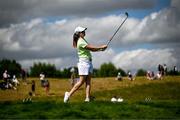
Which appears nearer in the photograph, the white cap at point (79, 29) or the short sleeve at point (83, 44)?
the short sleeve at point (83, 44)

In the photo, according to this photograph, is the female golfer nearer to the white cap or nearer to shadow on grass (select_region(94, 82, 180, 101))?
the white cap

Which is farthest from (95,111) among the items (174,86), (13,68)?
(13,68)

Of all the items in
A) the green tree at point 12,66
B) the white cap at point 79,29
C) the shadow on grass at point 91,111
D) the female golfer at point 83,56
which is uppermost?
the green tree at point 12,66

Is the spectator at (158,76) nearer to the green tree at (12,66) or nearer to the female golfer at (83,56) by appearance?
the female golfer at (83,56)

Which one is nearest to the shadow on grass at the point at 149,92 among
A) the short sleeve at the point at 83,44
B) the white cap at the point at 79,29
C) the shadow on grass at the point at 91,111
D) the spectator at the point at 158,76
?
the spectator at the point at 158,76

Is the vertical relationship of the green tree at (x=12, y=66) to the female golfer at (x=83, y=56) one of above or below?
above

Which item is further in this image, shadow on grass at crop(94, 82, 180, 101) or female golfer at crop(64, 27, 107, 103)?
shadow on grass at crop(94, 82, 180, 101)

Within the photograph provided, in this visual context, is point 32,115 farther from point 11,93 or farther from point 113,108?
point 11,93

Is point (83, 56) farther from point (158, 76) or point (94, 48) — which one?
point (158, 76)

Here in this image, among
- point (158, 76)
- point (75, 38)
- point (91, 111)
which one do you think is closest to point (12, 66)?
point (158, 76)

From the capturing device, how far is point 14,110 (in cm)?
1302

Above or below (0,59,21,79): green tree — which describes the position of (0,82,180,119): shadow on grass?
below

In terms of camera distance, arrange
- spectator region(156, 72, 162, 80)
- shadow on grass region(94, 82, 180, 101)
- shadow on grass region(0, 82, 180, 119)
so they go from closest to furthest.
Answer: shadow on grass region(0, 82, 180, 119) < shadow on grass region(94, 82, 180, 101) < spectator region(156, 72, 162, 80)

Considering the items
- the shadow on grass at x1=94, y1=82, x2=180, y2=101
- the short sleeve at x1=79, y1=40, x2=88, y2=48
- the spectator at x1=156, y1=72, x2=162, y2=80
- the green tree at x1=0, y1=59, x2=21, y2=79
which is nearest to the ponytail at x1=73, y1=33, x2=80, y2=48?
the short sleeve at x1=79, y1=40, x2=88, y2=48
